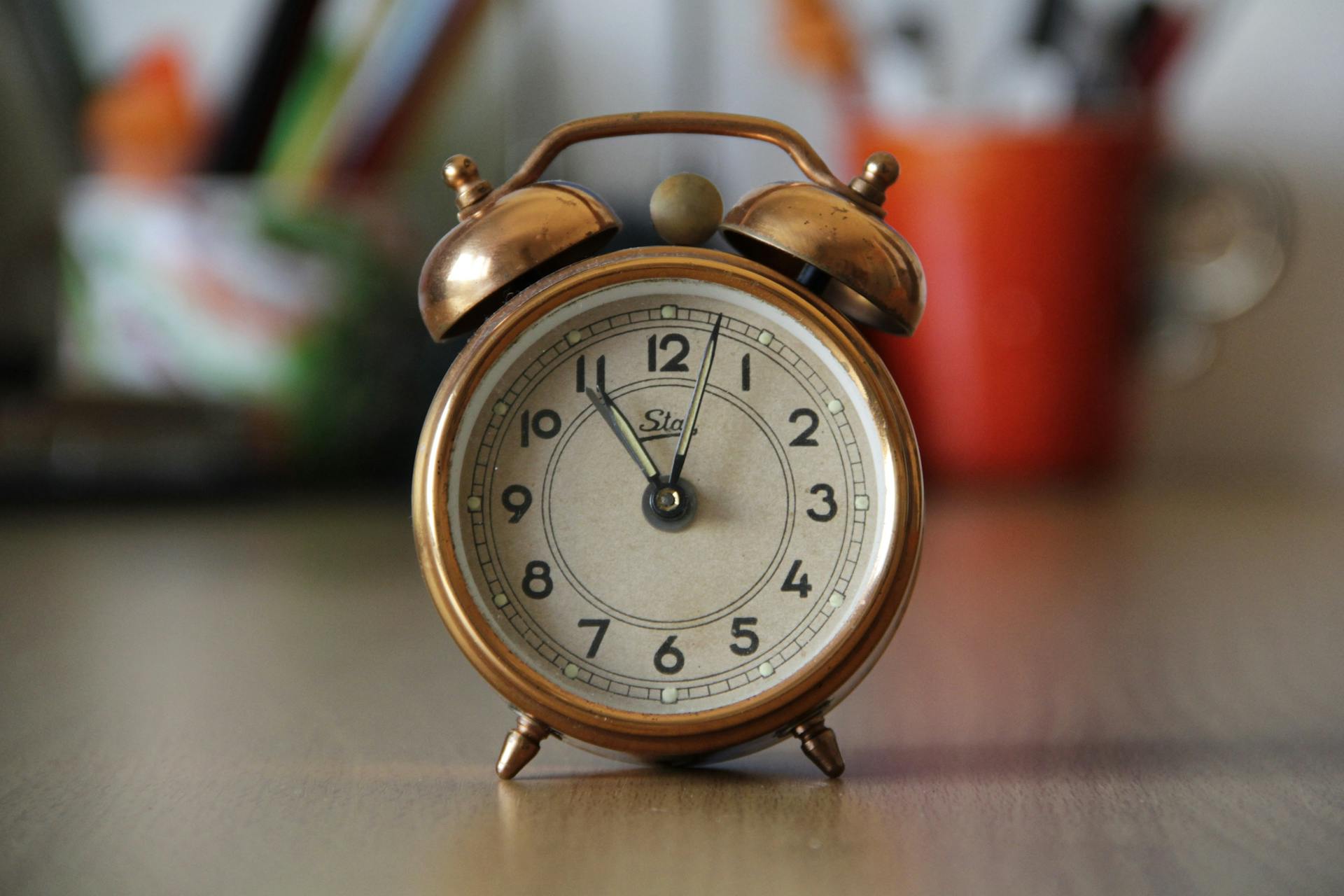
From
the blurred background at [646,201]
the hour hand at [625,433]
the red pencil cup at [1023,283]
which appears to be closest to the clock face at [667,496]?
the hour hand at [625,433]

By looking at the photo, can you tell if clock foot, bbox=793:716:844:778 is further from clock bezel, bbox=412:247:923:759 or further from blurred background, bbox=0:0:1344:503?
blurred background, bbox=0:0:1344:503

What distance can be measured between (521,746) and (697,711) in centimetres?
8

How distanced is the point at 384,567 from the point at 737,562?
77cm

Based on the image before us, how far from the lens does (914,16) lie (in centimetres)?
207

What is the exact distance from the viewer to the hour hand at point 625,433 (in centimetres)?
69

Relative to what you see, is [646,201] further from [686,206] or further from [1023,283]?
[686,206]

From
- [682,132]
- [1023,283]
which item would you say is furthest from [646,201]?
[682,132]

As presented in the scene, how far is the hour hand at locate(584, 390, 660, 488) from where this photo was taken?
0.69m

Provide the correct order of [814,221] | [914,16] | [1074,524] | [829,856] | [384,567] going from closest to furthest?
[829,856] < [814,221] < [384,567] < [1074,524] < [914,16]

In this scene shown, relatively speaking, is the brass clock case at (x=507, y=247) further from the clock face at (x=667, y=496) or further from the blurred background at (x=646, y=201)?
the blurred background at (x=646, y=201)

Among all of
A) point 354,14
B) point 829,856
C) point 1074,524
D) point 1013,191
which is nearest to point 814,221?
point 829,856

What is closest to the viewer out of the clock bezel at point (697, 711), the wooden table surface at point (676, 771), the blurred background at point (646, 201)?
the wooden table surface at point (676, 771)

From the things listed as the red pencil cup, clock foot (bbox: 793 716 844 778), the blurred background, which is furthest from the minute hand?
the red pencil cup

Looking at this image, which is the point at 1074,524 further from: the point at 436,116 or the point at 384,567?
the point at 436,116
